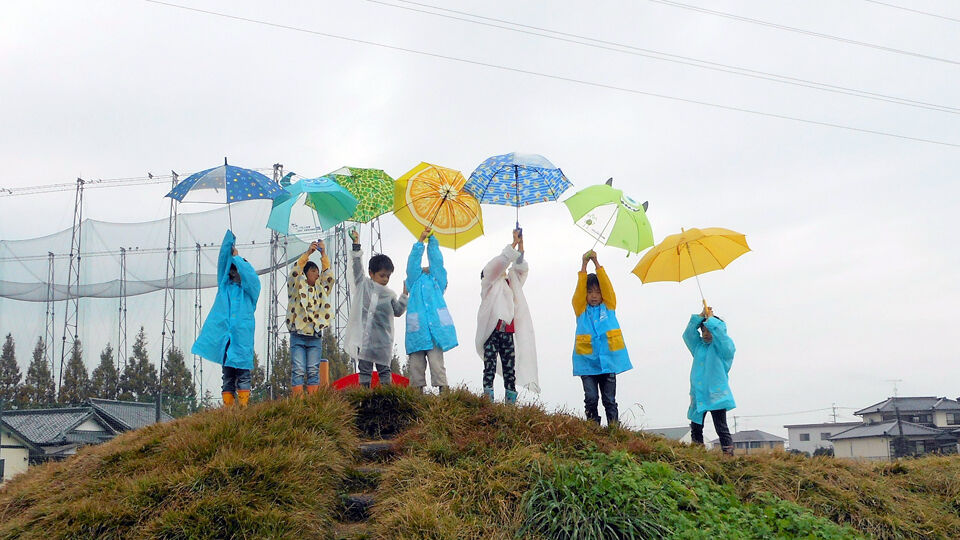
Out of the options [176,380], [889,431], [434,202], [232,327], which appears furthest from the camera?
[889,431]

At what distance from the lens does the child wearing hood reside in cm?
799

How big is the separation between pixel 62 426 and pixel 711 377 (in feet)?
62.8

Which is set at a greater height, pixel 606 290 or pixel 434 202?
pixel 434 202

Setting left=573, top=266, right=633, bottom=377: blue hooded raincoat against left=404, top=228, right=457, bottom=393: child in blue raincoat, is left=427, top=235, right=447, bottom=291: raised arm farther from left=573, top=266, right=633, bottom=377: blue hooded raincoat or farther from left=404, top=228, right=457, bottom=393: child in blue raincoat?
left=573, top=266, right=633, bottom=377: blue hooded raincoat

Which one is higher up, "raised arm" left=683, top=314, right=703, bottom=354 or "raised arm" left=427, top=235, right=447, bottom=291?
"raised arm" left=427, top=235, right=447, bottom=291

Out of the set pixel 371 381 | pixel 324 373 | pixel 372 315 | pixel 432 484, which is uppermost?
pixel 372 315

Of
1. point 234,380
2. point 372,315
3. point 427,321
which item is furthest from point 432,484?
point 234,380

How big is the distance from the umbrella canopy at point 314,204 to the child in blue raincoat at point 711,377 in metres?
4.08

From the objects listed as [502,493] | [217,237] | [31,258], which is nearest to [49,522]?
[502,493]

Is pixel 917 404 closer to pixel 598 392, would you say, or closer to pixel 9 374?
pixel 598 392

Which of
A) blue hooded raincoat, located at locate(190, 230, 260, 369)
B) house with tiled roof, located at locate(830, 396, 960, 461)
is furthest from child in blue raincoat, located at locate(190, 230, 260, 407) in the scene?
house with tiled roof, located at locate(830, 396, 960, 461)

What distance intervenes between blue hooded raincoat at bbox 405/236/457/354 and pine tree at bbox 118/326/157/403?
21366 mm

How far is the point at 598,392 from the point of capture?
25.6ft

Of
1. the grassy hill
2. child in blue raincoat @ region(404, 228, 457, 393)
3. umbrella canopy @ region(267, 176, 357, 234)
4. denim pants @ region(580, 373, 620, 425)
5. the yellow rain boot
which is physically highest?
umbrella canopy @ region(267, 176, 357, 234)
